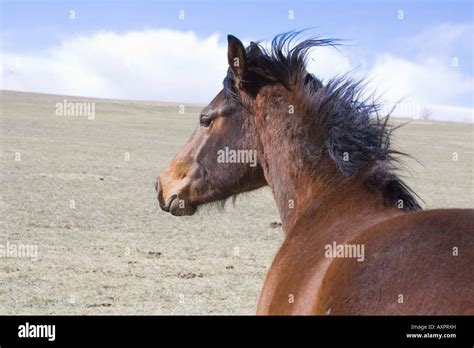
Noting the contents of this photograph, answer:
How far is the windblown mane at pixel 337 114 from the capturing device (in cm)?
361

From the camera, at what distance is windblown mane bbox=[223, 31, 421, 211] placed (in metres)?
3.61

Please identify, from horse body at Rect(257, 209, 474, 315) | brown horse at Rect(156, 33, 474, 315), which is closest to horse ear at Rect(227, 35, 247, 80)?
brown horse at Rect(156, 33, 474, 315)

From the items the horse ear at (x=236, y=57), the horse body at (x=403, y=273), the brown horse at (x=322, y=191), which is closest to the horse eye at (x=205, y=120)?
the brown horse at (x=322, y=191)

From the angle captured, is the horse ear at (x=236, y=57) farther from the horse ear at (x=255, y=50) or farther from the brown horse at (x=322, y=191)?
the horse ear at (x=255, y=50)

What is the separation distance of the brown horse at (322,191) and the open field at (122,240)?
54 centimetres

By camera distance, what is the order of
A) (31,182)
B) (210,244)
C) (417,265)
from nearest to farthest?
(417,265) → (210,244) → (31,182)

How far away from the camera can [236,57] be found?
4121mm

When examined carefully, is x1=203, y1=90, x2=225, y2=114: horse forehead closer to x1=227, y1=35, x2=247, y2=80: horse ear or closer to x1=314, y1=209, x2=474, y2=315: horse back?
x1=227, y1=35, x2=247, y2=80: horse ear
